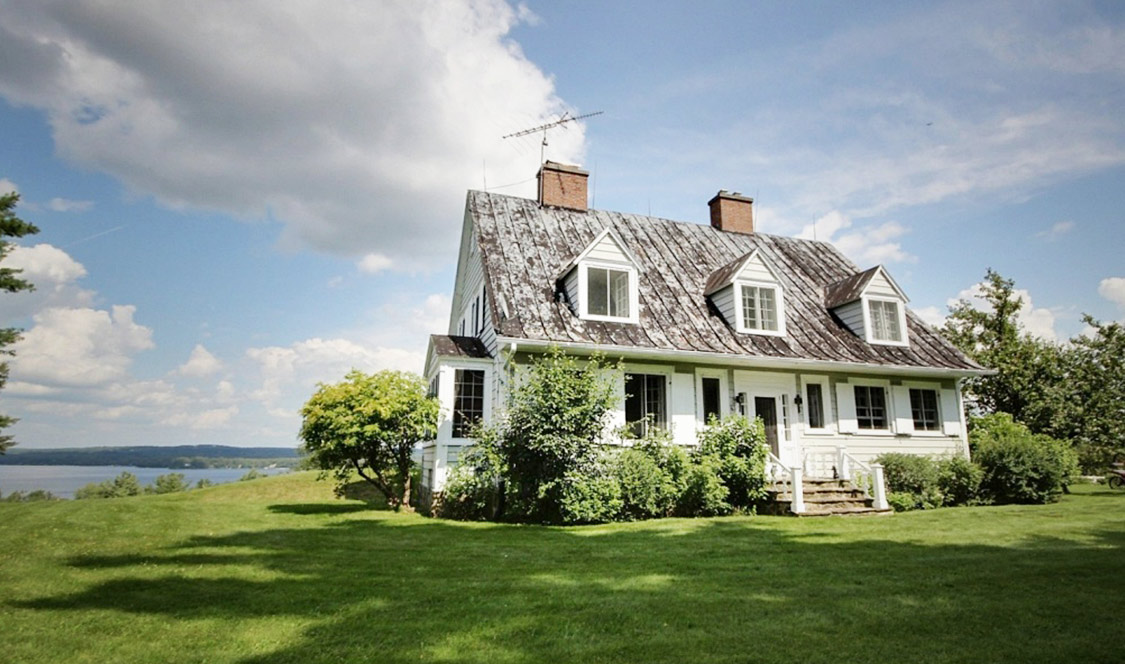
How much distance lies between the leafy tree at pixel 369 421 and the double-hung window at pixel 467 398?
0.61 m

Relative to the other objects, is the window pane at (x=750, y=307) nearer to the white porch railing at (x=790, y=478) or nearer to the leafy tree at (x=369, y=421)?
the white porch railing at (x=790, y=478)

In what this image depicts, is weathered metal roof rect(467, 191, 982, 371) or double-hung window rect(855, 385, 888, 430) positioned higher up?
weathered metal roof rect(467, 191, 982, 371)

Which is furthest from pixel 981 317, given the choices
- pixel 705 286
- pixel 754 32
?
pixel 754 32

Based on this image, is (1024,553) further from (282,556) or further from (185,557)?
(185,557)

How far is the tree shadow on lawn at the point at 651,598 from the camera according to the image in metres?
4.01

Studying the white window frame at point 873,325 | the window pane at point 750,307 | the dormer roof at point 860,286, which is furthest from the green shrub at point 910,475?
the dormer roof at point 860,286

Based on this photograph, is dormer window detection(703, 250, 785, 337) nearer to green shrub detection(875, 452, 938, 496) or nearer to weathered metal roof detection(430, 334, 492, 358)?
green shrub detection(875, 452, 938, 496)

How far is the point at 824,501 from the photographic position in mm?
12547

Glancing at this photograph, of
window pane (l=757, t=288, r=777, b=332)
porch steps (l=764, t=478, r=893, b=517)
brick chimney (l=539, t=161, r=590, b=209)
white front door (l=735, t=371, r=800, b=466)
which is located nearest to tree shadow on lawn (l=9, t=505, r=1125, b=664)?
porch steps (l=764, t=478, r=893, b=517)

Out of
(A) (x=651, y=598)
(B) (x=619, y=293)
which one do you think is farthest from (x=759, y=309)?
(A) (x=651, y=598)

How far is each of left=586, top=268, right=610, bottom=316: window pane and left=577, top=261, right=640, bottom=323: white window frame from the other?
0.36 feet

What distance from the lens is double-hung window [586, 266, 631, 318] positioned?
14.6 meters

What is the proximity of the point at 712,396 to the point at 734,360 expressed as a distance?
1.14m

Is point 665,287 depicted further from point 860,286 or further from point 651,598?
point 651,598
